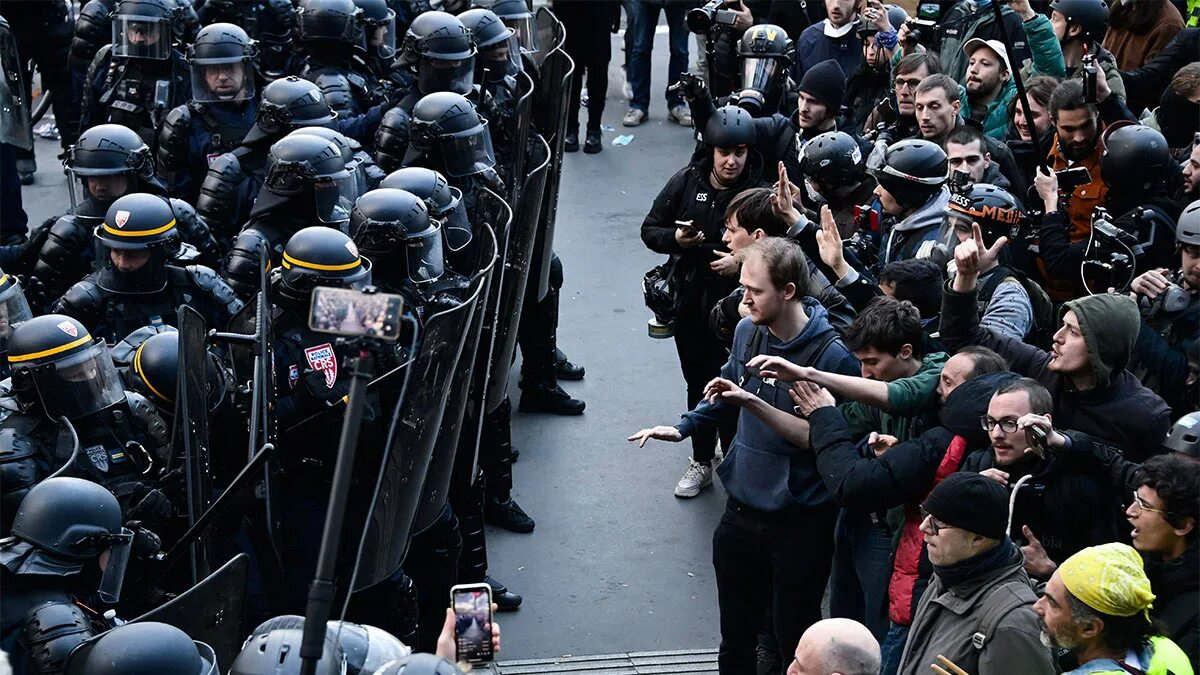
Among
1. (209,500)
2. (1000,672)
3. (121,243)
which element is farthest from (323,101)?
(1000,672)

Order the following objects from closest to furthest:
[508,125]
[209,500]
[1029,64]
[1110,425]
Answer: [1110,425], [209,500], [1029,64], [508,125]

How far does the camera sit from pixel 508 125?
8.65 m

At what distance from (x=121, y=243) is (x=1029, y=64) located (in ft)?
14.1

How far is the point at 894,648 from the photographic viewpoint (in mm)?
4832

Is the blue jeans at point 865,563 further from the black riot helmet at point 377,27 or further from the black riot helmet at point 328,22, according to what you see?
the black riot helmet at point 377,27

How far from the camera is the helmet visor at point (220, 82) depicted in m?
8.53

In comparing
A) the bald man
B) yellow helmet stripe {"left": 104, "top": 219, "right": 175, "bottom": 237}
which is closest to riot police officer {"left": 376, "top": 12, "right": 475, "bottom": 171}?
yellow helmet stripe {"left": 104, "top": 219, "right": 175, "bottom": 237}

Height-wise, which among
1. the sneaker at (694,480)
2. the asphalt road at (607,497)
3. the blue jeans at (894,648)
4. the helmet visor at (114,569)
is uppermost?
the helmet visor at (114,569)

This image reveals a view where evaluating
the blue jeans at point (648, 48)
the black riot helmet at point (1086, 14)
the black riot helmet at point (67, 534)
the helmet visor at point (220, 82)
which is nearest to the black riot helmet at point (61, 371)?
the black riot helmet at point (67, 534)

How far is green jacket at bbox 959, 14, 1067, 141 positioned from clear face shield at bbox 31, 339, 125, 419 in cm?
399

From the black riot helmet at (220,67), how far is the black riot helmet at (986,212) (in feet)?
13.9

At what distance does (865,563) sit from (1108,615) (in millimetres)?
1436

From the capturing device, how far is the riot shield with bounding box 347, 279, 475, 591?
4.80m

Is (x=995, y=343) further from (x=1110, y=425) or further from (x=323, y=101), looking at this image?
(x=323, y=101)
